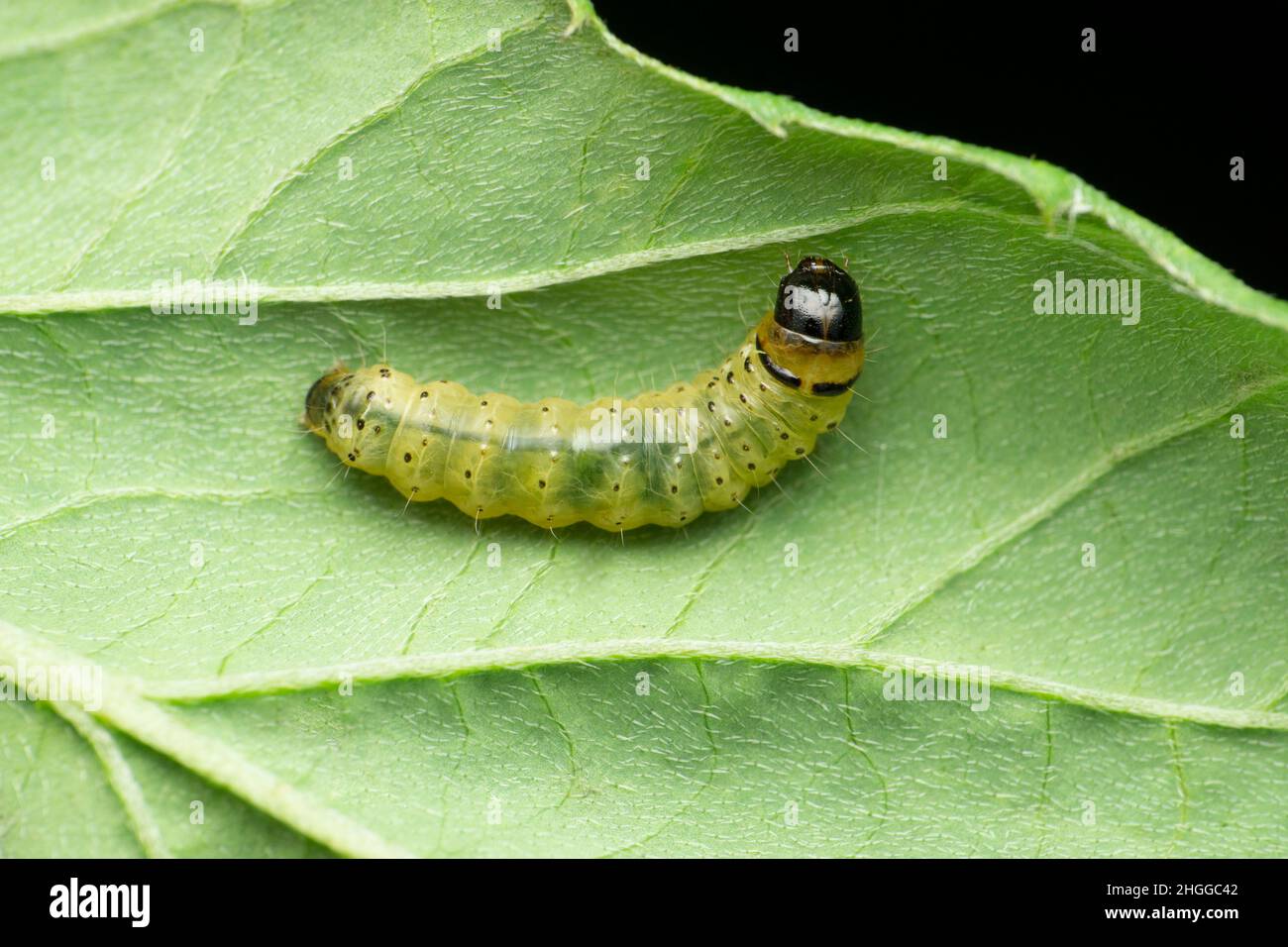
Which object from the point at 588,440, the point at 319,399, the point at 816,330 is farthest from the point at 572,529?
the point at 816,330

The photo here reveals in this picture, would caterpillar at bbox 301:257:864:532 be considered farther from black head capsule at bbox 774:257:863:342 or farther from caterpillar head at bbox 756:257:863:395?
black head capsule at bbox 774:257:863:342

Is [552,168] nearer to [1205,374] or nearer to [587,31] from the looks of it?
[587,31]

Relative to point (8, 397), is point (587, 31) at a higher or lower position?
higher

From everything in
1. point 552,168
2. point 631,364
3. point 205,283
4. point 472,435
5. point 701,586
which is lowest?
point 701,586

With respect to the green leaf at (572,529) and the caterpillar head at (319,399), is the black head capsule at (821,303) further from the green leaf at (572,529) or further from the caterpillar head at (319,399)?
the caterpillar head at (319,399)

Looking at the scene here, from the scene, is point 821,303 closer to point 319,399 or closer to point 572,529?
point 572,529

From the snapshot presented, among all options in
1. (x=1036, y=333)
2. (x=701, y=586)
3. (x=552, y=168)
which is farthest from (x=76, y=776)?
(x=1036, y=333)
